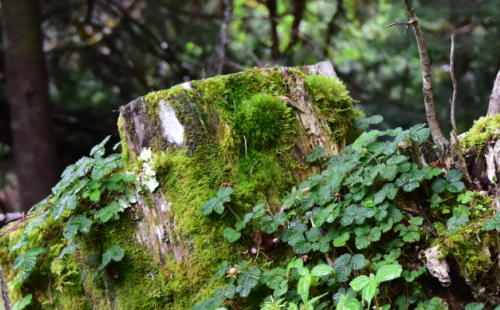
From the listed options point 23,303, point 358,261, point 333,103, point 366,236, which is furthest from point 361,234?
point 23,303

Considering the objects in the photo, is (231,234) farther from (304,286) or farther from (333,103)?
(333,103)

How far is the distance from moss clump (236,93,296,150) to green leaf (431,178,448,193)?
76 cm

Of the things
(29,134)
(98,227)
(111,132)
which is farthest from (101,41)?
(98,227)

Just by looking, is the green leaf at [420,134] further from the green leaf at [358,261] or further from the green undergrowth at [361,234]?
the green leaf at [358,261]

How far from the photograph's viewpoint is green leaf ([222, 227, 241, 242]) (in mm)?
1950

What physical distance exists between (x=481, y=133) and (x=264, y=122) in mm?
1069

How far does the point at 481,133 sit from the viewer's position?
1997 mm

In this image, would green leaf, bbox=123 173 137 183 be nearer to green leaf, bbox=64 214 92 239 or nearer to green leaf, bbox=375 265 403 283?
green leaf, bbox=64 214 92 239

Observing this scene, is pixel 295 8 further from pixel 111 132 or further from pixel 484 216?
pixel 484 216

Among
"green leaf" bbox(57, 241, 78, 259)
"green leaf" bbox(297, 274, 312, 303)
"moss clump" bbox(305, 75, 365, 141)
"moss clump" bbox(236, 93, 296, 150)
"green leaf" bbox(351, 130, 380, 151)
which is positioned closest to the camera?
"green leaf" bbox(297, 274, 312, 303)

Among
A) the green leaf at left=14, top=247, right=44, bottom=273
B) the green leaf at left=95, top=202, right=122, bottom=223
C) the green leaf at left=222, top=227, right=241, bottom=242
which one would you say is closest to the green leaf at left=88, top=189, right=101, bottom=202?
the green leaf at left=95, top=202, right=122, bottom=223

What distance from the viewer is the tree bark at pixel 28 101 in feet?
16.3

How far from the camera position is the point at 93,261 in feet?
7.07

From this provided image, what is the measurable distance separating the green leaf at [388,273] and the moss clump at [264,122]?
895mm
